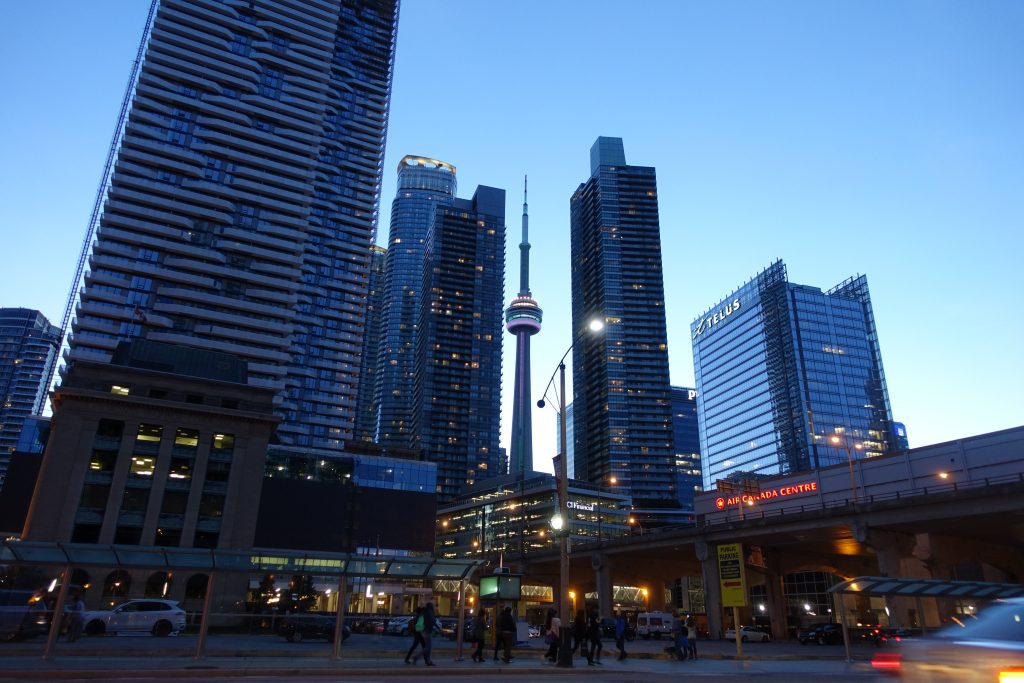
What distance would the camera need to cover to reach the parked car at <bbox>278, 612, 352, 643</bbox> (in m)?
27.6

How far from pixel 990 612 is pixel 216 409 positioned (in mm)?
77996

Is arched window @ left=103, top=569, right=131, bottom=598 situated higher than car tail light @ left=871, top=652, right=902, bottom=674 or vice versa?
arched window @ left=103, top=569, right=131, bottom=598

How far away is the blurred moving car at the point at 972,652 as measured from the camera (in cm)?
704

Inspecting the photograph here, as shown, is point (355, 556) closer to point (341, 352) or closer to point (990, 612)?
point (990, 612)

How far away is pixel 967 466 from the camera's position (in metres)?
60.3

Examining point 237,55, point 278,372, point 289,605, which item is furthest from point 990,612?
point 237,55

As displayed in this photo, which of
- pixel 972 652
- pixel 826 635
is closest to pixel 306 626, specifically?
pixel 972 652

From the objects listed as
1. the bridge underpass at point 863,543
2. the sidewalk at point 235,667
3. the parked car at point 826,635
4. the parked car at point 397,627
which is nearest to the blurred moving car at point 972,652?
the sidewalk at point 235,667

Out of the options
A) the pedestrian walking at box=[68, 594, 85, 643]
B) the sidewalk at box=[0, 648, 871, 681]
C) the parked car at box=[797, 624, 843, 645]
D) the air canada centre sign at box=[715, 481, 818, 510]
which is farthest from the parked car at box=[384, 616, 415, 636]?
the air canada centre sign at box=[715, 481, 818, 510]

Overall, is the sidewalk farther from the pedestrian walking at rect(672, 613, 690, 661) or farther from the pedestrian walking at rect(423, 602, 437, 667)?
the pedestrian walking at rect(672, 613, 690, 661)

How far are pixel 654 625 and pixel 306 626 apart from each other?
46105 mm

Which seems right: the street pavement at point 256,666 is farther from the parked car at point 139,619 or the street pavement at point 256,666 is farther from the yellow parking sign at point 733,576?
the yellow parking sign at point 733,576

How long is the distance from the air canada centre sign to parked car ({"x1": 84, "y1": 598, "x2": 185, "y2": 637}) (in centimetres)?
5736

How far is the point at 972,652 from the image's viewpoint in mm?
7355
